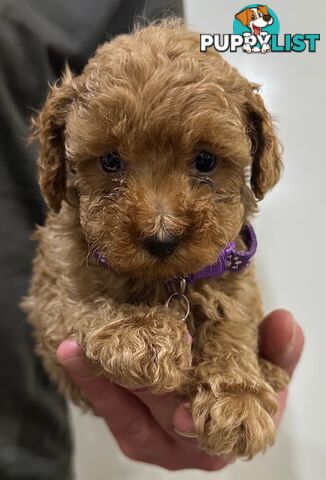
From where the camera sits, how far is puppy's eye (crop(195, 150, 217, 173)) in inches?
52.3

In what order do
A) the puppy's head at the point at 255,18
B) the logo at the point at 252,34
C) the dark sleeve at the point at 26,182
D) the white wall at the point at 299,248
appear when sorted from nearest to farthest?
the logo at the point at 252,34
the puppy's head at the point at 255,18
the dark sleeve at the point at 26,182
the white wall at the point at 299,248

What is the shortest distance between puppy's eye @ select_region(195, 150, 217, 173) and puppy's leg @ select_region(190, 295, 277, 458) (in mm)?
354

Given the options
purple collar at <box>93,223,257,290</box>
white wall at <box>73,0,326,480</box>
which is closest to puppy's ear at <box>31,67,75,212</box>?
purple collar at <box>93,223,257,290</box>

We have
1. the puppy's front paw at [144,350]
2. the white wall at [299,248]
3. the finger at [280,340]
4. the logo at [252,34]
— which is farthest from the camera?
the white wall at [299,248]

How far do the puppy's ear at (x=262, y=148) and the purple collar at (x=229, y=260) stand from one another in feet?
0.45

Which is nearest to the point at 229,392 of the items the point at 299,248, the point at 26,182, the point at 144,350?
the point at 144,350

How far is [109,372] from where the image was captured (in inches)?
52.8

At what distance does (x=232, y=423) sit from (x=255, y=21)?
1.04 m

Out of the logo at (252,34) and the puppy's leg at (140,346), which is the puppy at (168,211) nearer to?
the puppy's leg at (140,346)

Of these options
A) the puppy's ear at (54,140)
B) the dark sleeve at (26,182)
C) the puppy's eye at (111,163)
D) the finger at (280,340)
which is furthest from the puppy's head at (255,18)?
the finger at (280,340)

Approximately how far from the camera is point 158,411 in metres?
1.68

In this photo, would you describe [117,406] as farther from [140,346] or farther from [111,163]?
[111,163]

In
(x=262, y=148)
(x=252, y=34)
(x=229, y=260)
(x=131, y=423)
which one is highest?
(x=252, y=34)

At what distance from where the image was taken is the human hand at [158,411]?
166cm
